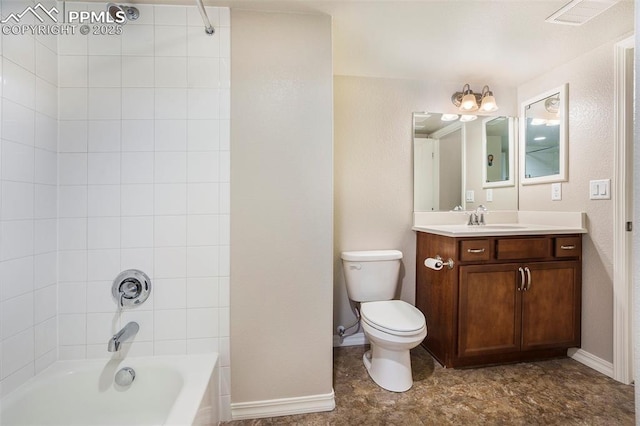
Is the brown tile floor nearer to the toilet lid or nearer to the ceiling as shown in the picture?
the toilet lid

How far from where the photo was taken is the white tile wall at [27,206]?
3.60 ft

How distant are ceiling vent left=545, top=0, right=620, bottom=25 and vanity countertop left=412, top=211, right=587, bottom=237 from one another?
1.20m

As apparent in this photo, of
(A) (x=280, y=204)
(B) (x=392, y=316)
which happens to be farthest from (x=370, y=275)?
(A) (x=280, y=204)

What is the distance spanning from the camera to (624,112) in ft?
5.36

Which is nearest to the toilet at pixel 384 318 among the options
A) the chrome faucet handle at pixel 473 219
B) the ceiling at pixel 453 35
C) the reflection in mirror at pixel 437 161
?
the reflection in mirror at pixel 437 161

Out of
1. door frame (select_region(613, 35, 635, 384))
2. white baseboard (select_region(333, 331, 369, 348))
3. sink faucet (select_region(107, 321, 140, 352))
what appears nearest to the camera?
sink faucet (select_region(107, 321, 140, 352))

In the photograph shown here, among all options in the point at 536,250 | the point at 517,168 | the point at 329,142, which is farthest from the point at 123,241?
the point at 517,168

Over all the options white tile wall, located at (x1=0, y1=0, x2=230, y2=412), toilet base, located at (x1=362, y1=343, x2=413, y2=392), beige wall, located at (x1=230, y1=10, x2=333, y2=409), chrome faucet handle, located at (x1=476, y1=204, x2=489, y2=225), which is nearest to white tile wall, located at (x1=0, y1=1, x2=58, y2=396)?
white tile wall, located at (x1=0, y1=0, x2=230, y2=412)

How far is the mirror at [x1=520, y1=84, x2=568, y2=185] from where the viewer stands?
1980 millimetres

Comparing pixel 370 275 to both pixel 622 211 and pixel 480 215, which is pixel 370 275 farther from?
pixel 622 211

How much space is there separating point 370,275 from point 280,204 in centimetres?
88

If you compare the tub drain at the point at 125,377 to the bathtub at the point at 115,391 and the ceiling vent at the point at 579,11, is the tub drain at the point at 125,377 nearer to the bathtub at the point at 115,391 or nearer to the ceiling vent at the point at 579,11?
the bathtub at the point at 115,391

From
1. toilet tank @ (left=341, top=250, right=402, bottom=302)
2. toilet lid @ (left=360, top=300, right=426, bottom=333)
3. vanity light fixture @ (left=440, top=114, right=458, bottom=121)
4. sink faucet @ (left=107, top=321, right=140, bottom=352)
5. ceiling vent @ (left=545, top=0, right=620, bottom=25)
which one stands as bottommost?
toilet lid @ (left=360, top=300, right=426, bottom=333)

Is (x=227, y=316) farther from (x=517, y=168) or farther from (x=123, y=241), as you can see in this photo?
(x=517, y=168)
